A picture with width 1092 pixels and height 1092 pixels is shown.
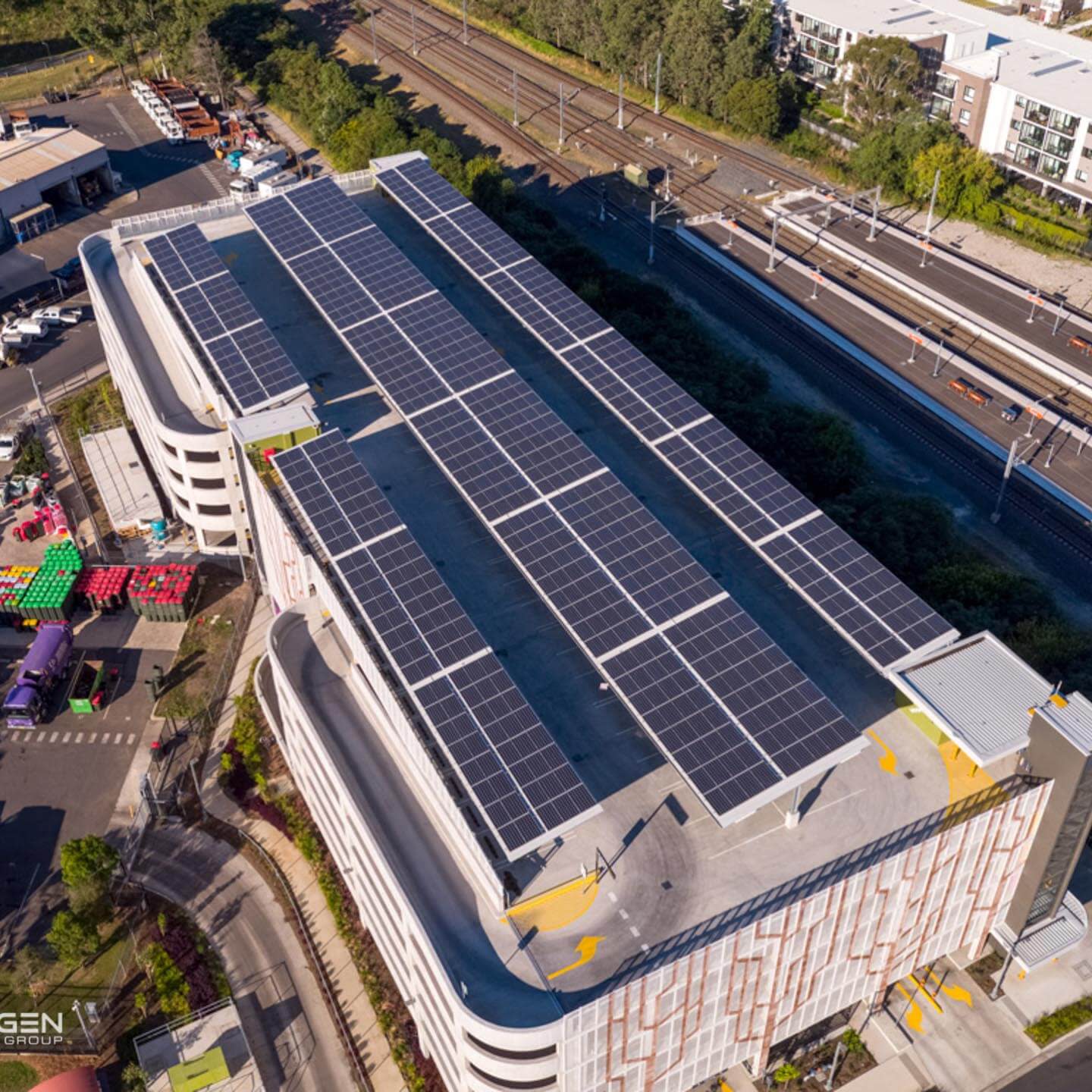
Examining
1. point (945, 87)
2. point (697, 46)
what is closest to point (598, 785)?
point (945, 87)

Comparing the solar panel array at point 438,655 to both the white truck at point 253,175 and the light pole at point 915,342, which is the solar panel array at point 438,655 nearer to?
the light pole at point 915,342

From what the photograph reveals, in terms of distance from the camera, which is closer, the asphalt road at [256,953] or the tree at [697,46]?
the asphalt road at [256,953]

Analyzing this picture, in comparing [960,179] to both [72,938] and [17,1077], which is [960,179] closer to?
[72,938]

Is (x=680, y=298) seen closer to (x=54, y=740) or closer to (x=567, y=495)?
(x=567, y=495)

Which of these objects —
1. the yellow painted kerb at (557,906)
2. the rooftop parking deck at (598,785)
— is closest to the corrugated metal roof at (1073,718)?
the rooftop parking deck at (598,785)

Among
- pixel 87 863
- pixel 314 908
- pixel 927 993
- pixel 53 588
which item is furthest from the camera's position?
pixel 53 588
